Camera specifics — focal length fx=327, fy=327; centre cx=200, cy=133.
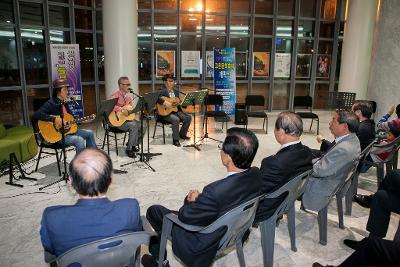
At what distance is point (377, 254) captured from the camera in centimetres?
207

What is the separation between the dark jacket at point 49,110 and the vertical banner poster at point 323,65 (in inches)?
343

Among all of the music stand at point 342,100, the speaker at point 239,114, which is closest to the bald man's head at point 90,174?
the speaker at point 239,114

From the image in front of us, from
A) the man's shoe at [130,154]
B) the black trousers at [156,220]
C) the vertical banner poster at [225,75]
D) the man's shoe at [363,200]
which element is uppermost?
the vertical banner poster at [225,75]

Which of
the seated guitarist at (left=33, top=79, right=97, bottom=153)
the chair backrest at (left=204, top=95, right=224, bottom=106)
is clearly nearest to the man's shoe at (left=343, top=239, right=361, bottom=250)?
the seated guitarist at (left=33, top=79, right=97, bottom=153)

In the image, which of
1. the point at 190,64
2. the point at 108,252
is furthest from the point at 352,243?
the point at 190,64

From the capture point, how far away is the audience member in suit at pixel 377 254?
202 centimetres

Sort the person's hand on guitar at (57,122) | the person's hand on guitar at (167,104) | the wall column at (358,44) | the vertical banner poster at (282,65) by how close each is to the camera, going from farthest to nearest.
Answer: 1. the vertical banner poster at (282,65)
2. the wall column at (358,44)
3. the person's hand on guitar at (167,104)
4. the person's hand on guitar at (57,122)

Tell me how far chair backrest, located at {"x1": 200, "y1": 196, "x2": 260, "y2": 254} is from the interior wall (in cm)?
478

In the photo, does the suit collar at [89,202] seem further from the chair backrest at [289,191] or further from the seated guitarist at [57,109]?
the seated guitarist at [57,109]

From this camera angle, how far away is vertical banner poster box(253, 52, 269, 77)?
33.3 feet

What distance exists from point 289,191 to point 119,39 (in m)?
6.16

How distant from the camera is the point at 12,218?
11.8 ft

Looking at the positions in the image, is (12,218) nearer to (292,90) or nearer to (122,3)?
(122,3)

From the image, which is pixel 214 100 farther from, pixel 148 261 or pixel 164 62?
pixel 148 261
